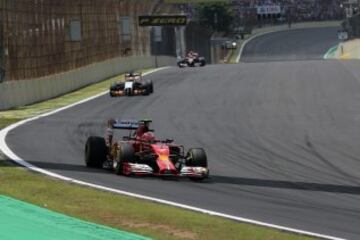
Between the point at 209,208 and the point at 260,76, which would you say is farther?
the point at 260,76

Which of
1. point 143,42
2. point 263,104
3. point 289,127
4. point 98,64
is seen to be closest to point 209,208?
point 289,127

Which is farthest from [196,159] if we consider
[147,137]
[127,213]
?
[127,213]

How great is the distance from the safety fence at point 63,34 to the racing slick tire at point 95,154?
1549cm

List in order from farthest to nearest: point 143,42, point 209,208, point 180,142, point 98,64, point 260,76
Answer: point 143,42 < point 98,64 < point 260,76 < point 180,142 < point 209,208

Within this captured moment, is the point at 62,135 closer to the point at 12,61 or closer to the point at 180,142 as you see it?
the point at 180,142

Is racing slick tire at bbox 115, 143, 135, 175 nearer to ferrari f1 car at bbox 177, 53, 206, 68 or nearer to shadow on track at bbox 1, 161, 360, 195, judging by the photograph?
shadow on track at bbox 1, 161, 360, 195

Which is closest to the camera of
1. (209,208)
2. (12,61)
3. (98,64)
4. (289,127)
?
(209,208)

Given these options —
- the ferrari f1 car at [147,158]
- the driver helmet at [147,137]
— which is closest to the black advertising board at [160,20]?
the ferrari f1 car at [147,158]

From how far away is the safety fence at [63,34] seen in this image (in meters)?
30.8

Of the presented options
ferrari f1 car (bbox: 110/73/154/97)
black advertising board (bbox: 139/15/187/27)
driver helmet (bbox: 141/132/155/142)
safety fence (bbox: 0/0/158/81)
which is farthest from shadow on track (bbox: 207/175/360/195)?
black advertising board (bbox: 139/15/187/27)

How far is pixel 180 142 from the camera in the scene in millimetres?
17938

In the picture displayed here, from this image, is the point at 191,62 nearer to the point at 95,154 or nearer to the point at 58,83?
the point at 58,83

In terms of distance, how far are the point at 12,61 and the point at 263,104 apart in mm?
9889

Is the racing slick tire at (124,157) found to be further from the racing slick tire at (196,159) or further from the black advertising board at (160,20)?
the black advertising board at (160,20)
